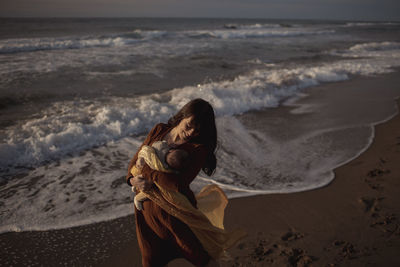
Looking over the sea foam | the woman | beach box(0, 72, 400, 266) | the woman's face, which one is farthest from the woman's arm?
the sea foam

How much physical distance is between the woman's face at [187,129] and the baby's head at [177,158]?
19 cm

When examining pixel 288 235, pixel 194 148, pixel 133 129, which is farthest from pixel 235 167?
pixel 194 148

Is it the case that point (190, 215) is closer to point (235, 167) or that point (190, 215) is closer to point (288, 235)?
point (288, 235)

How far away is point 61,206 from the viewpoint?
363 cm

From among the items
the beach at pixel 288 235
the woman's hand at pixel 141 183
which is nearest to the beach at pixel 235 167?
the beach at pixel 288 235

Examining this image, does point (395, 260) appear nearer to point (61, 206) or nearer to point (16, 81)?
point (61, 206)

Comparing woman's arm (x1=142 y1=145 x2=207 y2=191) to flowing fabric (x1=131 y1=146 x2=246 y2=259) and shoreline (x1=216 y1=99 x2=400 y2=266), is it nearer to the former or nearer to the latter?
flowing fabric (x1=131 y1=146 x2=246 y2=259)

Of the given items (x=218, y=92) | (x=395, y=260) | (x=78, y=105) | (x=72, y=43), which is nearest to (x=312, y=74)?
(x=218, y=92)

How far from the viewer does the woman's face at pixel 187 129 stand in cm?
181

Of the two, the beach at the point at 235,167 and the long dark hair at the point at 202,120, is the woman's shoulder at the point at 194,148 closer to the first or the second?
the long dark hair at the point at 202,120

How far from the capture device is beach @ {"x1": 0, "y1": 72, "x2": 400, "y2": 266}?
277 centimetres

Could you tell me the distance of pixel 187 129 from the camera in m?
1.83

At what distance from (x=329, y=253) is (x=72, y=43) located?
22027mm

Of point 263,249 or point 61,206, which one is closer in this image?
point 263,249
